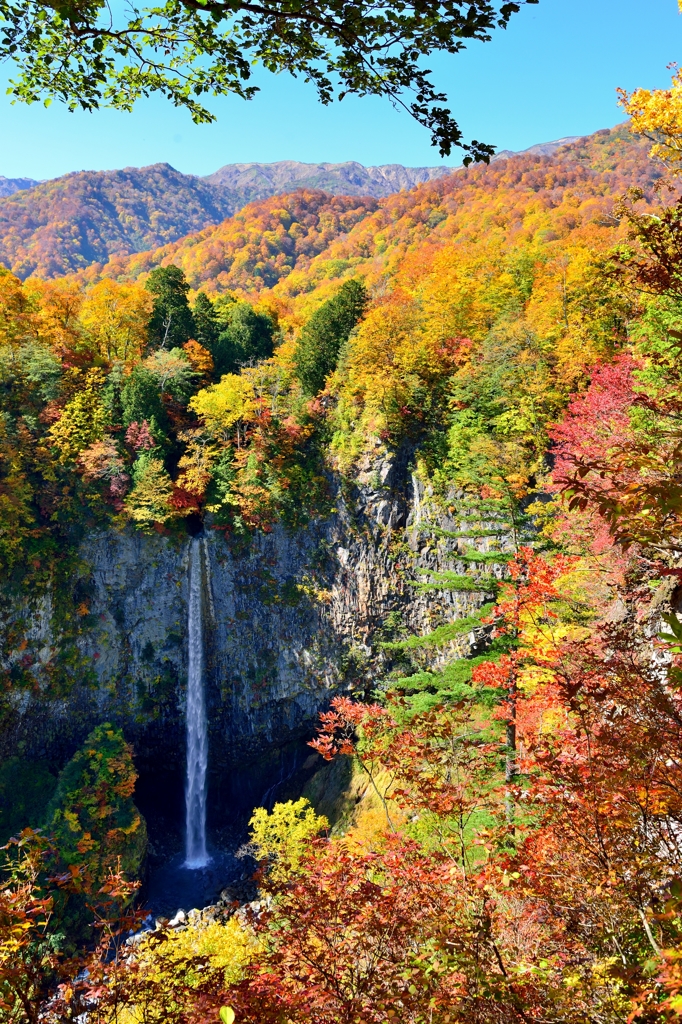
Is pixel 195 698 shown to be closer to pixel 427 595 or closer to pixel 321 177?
pixel 427 595

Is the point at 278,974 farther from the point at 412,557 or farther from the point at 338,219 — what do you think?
the point at 338,219

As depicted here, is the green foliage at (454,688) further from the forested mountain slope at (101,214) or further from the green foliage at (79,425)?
the forested mountain slope at (101,214)

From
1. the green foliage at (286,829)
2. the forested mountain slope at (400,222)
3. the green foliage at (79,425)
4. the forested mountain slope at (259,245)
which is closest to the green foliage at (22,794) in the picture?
the green foliage at (286,829)

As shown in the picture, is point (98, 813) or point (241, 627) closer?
point (98, 813)

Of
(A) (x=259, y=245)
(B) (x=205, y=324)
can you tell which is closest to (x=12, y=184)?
(A) (x=259, y=245)

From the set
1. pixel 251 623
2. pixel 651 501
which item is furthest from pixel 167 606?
pixel 651 501

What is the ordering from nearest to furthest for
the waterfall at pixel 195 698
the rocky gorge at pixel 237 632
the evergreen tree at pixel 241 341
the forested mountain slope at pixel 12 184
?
the rocky gorge at pixel 237 632 → the waterfall at pixel 195 698 → the evergreen tree at pixel 241 341 → the forested mountain slope at pixel 12 184
